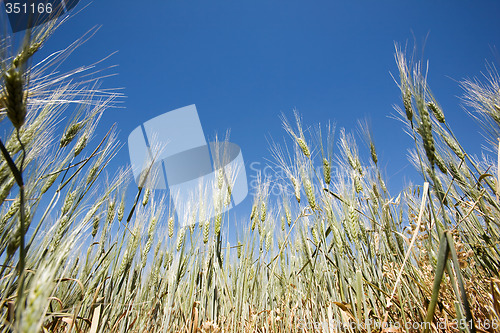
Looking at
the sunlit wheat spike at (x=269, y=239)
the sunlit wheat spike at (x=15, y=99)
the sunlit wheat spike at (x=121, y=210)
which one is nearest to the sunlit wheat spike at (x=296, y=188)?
the sunlit wheat spike at (x=269, y=239)

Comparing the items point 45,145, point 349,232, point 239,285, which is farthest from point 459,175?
point 45,145

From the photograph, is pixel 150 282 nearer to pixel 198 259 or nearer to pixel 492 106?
pixel 198 259

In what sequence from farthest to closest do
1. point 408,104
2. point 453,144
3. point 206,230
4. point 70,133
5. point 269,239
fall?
point 269,239 < point 206,230 < point 453,144 < point 70,133 < point 408,104

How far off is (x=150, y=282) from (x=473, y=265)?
8.28ft

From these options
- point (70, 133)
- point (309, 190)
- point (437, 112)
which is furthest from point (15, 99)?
point (437, 112)

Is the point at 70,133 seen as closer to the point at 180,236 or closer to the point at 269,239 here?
the point at 180,236

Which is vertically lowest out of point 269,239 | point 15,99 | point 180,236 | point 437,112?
point 15,99

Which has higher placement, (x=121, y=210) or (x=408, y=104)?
(x=408, y=104)

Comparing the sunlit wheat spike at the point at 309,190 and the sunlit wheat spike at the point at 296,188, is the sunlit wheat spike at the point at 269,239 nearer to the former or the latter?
the sunlit wheat spike at the point at 296,188

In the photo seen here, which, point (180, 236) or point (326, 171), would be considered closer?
point (326, 171)

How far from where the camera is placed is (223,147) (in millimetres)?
2182

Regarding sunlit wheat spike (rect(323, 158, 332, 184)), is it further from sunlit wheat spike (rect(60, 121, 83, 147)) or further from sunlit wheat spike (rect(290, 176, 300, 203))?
sunlit wheat spike (rect(60, 121, 83, 147))

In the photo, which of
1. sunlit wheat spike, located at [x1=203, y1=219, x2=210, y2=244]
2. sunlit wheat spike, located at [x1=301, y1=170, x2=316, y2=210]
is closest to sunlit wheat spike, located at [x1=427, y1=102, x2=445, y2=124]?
sunlit wheat spike, located at [x1=301, y1=170, x2=316, y2=210]

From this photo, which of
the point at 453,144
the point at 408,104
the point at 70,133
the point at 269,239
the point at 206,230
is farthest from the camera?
the point at 269,239
